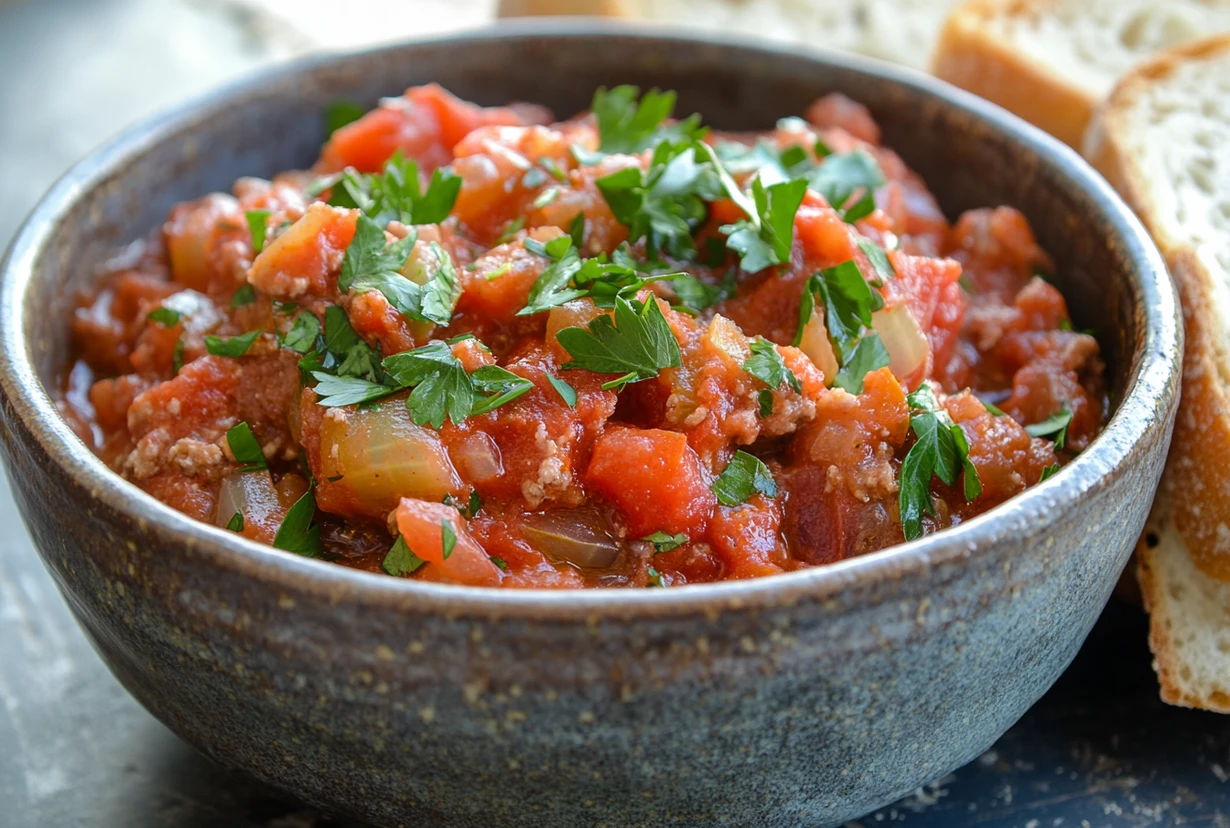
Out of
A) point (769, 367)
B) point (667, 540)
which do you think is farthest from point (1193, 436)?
point (667, 540)

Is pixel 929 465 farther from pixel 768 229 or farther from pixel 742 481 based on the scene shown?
pixel 768 229

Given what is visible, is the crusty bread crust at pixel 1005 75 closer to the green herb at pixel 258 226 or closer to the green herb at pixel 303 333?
the green herb at pixel 258 226

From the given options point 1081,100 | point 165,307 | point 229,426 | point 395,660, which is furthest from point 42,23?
point 395,660

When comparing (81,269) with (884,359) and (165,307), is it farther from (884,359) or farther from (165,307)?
(884,359)

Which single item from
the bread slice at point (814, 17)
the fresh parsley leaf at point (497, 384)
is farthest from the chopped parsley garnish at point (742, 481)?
the bread slice at point (814, 17)

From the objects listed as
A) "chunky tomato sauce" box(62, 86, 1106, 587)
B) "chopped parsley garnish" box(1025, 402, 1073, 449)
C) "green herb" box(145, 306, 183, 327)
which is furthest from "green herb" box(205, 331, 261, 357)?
"chopped parsley garnish" box(1025, 402, 1073, 449)
